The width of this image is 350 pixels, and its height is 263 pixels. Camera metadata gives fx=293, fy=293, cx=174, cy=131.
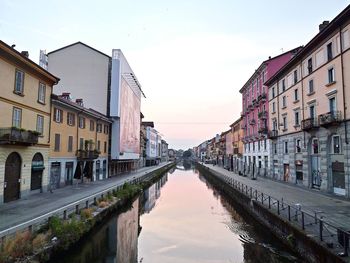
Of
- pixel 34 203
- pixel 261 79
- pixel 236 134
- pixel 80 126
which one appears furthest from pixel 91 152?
pixel 236 134

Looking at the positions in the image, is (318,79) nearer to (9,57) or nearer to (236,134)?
(9,57)

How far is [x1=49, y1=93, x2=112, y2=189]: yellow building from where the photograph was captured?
25844 millimetres

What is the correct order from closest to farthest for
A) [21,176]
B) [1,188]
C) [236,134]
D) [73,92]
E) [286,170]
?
[1,188], [21,176], [286,170], [73,92], [236,134]

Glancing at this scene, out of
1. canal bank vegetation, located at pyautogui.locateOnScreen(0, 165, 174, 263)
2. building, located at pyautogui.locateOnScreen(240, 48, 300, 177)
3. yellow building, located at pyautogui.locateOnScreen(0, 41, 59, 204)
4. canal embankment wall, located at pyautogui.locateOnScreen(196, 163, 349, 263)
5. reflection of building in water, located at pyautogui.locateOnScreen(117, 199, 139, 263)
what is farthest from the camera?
building, located at pyautogui.locateOnScreen(240, 48, 300, 177)

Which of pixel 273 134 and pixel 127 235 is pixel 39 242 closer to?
pixel 127 235

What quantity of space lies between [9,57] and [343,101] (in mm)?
22715

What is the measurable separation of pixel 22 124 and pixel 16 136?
223cm

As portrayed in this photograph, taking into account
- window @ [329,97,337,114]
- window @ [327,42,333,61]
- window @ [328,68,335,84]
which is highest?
window @ [327,42,333,61]

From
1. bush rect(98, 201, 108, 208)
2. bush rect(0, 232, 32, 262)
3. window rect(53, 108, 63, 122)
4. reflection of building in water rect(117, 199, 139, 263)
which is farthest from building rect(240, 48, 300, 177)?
bush rect(0, 232, 32, 262)

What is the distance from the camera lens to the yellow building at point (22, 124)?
1772 centimetres

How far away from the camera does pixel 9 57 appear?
1788cm

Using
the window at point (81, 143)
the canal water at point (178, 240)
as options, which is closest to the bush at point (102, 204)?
the canal water at point (178, 240)

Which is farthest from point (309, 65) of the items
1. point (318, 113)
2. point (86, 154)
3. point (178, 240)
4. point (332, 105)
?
point (86, 154)

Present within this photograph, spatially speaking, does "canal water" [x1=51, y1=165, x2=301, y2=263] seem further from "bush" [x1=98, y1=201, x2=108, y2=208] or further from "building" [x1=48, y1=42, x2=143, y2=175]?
"building" [x1=48, y1=42, x2=143, y2=175]
